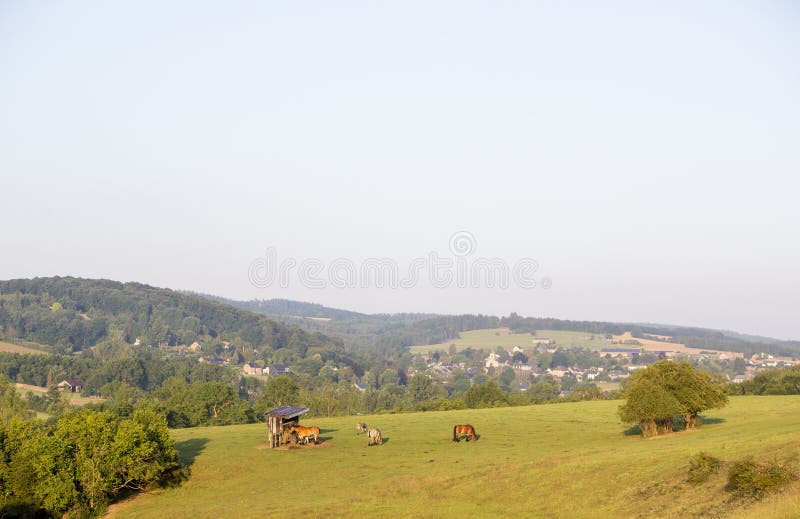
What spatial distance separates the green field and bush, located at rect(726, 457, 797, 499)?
0.86m

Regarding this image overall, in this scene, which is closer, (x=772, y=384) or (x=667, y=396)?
(x=667, y=396)

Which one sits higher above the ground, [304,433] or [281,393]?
[304,433]

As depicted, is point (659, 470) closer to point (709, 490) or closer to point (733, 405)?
point (709, 490)

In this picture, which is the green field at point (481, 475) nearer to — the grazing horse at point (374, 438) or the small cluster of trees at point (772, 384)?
the grazing horse at point (374, 438)

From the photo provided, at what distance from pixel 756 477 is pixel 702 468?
4577mm

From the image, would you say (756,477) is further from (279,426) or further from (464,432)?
(279,426)

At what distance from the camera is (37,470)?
49312mm

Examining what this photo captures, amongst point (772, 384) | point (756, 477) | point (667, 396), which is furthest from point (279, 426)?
point (772, 384)

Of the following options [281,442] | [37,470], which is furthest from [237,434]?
[37,470]

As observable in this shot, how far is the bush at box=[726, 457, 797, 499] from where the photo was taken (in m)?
33.2

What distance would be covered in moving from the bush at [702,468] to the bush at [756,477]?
1838 millimetres

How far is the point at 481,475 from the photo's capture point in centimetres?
4688

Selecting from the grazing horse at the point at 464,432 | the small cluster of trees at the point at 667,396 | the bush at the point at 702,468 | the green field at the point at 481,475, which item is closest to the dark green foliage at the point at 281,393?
the green field at the point at 481,475

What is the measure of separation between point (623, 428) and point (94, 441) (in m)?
47.8
